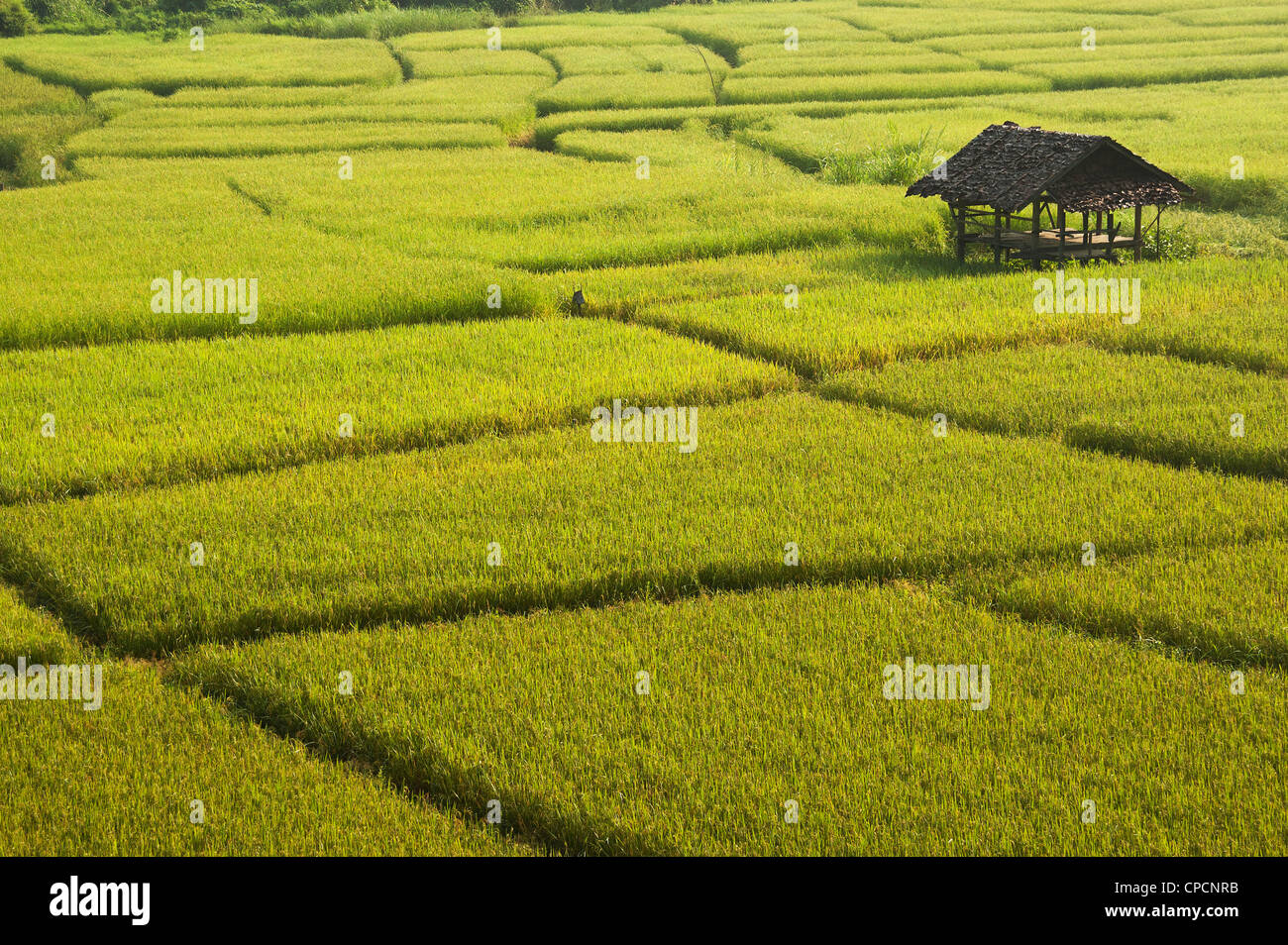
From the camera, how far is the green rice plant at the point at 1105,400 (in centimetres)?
1024

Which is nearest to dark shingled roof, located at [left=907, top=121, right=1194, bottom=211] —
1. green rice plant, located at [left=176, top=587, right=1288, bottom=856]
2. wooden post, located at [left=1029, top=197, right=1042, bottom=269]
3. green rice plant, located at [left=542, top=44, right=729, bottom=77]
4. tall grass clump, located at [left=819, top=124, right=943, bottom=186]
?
wooden post, located at [left=1029, top=197, right=1042, bottom=269]

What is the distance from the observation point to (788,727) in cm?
620

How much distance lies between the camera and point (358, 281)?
648 inches

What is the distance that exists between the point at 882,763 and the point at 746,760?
635mm

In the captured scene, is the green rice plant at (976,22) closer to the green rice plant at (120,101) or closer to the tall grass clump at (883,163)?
the tall grass clump at (883,163)

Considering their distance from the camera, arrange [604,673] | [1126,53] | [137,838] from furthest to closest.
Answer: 1. [1126,53]
2. [604,673]
3. [137,838]

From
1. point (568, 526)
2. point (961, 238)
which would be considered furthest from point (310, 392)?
point (961, 238)

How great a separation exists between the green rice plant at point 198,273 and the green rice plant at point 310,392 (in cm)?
86

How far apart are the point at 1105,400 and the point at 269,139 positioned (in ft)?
77.8

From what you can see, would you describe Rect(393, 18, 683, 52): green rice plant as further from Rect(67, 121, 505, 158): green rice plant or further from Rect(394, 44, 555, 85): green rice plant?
Rect(67, 121, 505, 158): green rice plant

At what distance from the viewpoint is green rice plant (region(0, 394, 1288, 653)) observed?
7930mm

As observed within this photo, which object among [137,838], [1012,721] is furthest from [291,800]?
[1012,721]

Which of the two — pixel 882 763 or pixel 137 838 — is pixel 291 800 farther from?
pixel 882 763

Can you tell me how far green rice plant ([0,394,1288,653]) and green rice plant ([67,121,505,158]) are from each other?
2059 cm
